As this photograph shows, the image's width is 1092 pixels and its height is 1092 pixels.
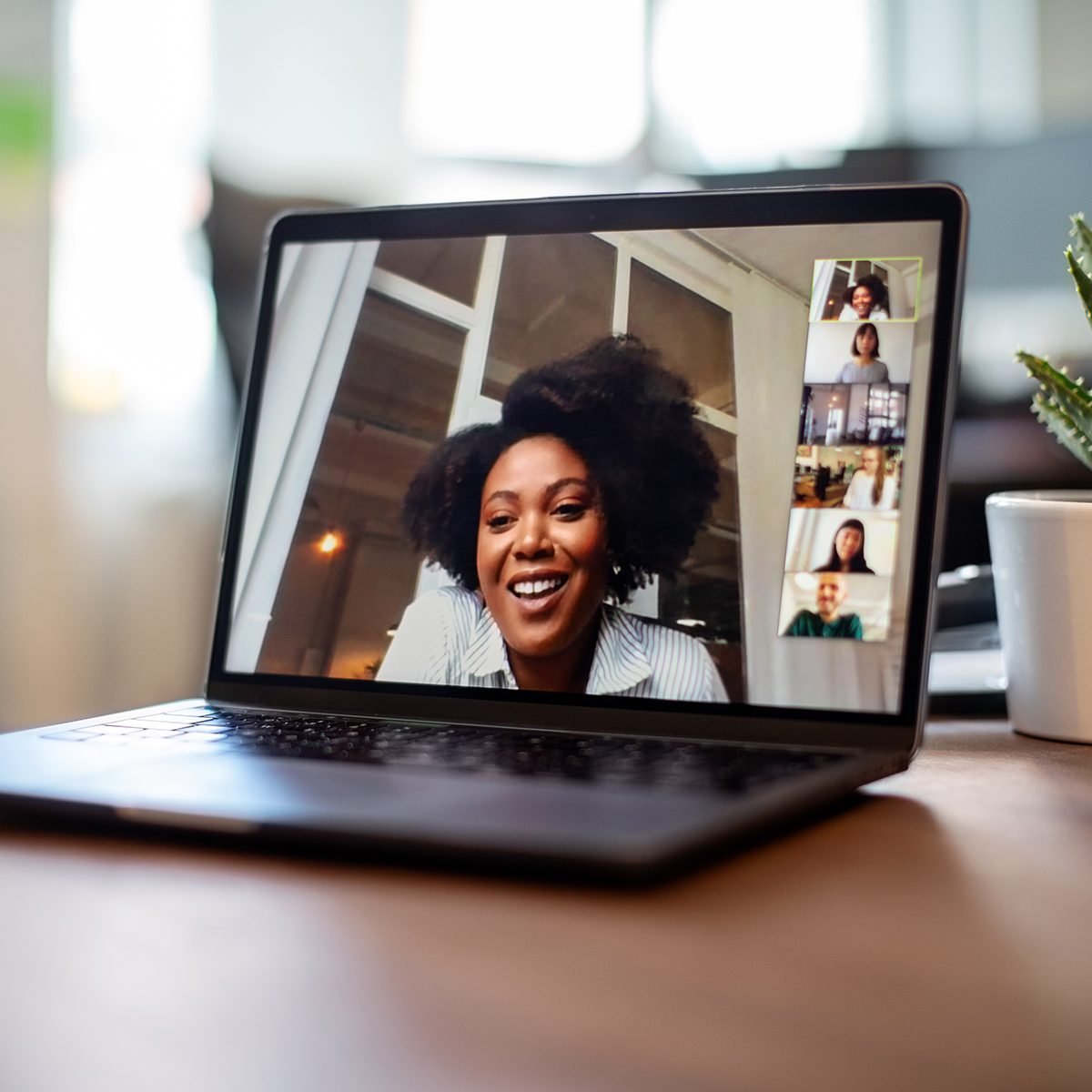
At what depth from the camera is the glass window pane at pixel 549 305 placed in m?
0.58

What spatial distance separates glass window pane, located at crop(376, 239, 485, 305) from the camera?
23.9 inches

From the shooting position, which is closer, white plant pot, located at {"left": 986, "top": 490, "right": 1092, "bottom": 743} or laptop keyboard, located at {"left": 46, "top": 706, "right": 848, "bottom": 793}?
laptop keyboard, located at {"left": 46, "top": 706, "right": 848, "bottom": 793}

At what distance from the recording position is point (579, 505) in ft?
1.82

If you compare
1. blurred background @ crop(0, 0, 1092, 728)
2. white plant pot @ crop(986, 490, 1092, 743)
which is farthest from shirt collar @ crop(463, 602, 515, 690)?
blurred background @ crop(0, 0, 1092, 728)

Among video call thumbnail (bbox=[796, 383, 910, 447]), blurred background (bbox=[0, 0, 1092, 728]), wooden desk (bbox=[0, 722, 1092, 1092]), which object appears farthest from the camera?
blurred background (bbox=[0, 0, 1092, 728])

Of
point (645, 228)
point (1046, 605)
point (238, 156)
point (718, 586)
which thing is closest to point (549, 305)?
point (645, 228)

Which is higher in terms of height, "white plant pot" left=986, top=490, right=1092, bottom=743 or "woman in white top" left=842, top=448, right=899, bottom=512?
"woman in white top" left=842, top=448, right=899, bottom=512

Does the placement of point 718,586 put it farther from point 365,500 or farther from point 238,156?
point 238,156

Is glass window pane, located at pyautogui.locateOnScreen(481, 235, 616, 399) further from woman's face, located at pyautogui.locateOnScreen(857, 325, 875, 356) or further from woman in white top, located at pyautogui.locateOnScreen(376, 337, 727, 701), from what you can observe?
woman's face, located at pyautogui.locateOnScreen(857, 325, 875, 356)

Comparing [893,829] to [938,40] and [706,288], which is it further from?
[938,40]

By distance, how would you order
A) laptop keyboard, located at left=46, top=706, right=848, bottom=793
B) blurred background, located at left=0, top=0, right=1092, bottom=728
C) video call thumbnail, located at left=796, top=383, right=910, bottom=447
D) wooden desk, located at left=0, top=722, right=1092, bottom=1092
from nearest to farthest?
1. wooden desk, located at left=0, top=722, right=1092, bottom=1092
2. laptop keyboard, located at left=46, top=706, right=848, bottom=793
3. video call thumbnail, located at left=796, top=383, right=910, bottom=447
4. blurred background, located at left=0, top=0, right=1092, bottom=728

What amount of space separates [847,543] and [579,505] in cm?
12

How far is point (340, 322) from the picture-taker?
63 centimetres

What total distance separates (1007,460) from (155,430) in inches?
51.0
